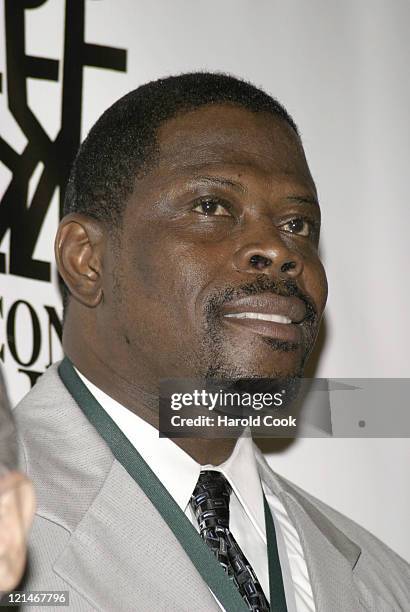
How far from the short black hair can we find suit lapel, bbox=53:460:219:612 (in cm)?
57

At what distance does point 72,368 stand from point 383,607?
29.1 inches

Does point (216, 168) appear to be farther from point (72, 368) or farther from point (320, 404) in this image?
point (320, 404)

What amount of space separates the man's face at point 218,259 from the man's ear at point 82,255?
1.4 inches

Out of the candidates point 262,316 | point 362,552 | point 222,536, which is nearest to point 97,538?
point 222,536

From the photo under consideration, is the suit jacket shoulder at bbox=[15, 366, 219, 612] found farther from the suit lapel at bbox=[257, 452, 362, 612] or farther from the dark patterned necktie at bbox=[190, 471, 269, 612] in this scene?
the suit lapel at bbox=[257, 452, 362, 612]

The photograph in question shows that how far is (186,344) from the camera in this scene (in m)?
1.89

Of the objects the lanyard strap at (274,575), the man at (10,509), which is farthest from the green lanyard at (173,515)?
the man at (10,509)

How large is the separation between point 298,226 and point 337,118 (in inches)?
27.3

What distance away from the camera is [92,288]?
2.02 metres

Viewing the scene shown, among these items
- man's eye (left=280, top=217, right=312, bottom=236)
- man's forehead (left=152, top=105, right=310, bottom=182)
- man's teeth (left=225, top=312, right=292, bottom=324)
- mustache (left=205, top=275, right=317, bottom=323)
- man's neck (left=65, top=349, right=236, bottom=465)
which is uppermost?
man's forehead (left=152, top=105, right=310, bottom=182)

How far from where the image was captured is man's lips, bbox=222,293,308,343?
183 centimetres

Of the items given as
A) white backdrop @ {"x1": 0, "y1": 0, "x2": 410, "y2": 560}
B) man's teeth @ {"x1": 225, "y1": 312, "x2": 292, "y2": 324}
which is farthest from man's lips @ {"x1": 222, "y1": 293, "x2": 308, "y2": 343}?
white backdrop @ {"x1": 0, "y1": 0, "x2": 410, "y2": 560}

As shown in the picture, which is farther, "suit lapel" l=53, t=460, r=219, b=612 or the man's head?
the man's head

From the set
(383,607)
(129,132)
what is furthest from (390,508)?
(129,132)
